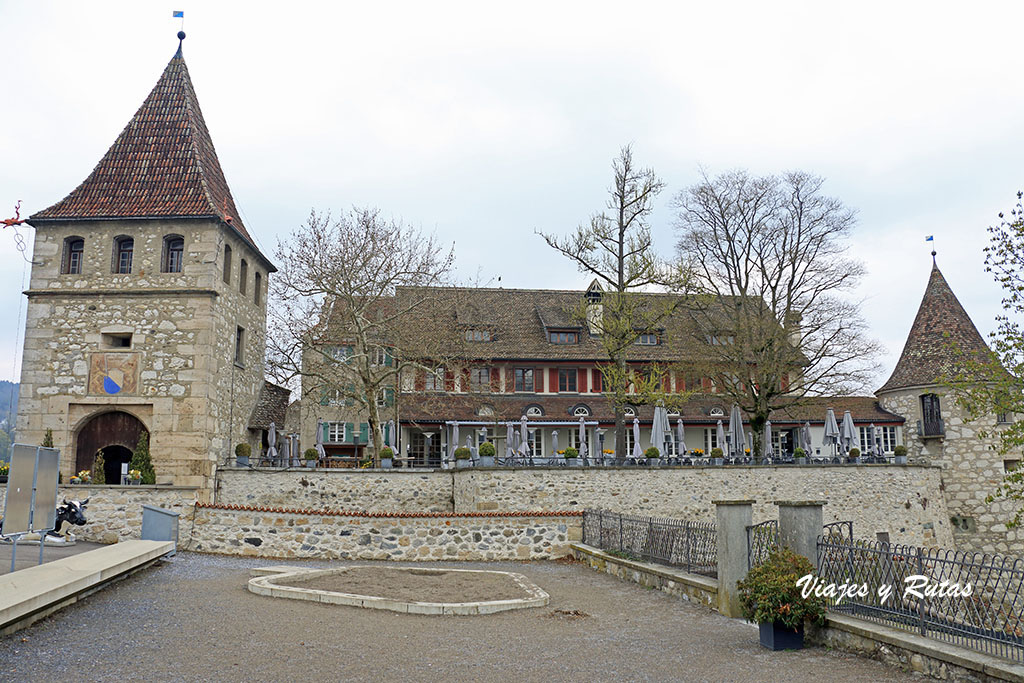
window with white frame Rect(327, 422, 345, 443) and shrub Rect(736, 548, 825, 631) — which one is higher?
window with white frame Rect(327, 422, 345, 443)

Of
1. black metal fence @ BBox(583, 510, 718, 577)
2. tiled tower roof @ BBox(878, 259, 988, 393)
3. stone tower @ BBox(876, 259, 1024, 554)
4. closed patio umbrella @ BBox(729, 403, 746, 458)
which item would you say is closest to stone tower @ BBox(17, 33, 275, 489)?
black metal fence @ BBox(583, 510, 718, 577)

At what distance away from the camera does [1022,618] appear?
6.60m

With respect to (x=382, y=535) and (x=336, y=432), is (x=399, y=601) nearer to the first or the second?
(x=382, y=535)

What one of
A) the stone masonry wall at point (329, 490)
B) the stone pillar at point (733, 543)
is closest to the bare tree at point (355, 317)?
the stone masonry wall at point (329, 490)

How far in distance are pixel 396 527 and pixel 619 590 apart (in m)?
5.53

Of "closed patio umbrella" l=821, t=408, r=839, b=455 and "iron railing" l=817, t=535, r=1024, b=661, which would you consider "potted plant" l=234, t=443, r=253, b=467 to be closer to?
"closed patio umbrella" l=821, t=408, r=839, b=455

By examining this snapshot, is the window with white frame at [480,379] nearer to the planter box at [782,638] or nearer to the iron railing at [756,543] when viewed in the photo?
the iron railing at [756,543]

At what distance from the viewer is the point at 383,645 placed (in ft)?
27.0

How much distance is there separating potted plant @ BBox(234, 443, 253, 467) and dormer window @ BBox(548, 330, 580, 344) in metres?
15.6

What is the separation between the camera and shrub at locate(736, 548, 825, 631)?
8.00 meters

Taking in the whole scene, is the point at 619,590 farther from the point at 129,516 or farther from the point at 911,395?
the point at 911,395

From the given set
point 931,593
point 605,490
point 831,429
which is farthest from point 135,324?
point 831,429

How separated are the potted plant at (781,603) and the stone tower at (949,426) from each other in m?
24.3

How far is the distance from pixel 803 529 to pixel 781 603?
1.09 m
